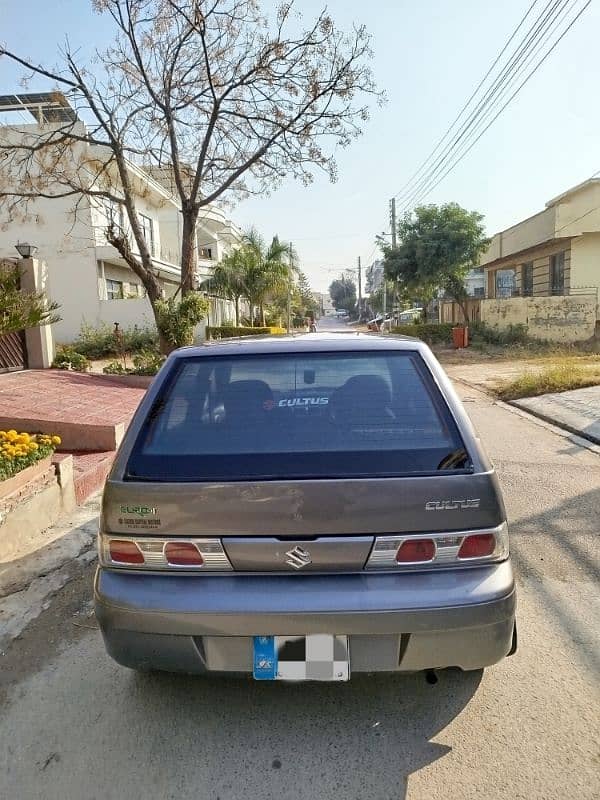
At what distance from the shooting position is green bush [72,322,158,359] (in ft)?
56.6

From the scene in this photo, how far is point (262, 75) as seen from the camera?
12.4m

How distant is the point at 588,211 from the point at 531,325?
173 inches

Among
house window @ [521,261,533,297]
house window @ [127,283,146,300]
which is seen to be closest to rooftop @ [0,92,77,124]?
house window @ [127,283,146,300]

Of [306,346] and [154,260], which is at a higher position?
[154,260]

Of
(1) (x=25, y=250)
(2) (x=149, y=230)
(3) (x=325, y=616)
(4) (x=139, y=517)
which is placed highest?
(2) (x=149, y=230)

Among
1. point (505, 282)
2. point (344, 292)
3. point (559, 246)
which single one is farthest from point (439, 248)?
point (344, 292)

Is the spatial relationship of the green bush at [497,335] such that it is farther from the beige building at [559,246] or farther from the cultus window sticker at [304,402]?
the cultus window sticker at [304,402]

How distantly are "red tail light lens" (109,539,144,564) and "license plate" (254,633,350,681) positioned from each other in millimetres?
541

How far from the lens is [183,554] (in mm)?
2047

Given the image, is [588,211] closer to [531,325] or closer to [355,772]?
[531,325]

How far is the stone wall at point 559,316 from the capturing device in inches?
768

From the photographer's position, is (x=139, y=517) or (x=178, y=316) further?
(x=178, y=316)

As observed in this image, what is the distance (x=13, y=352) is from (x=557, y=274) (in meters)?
20.7

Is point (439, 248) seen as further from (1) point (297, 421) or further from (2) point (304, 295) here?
(2) point (304, 295)
